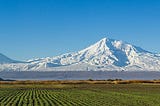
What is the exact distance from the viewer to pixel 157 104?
158 feet

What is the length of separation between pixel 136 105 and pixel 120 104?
1935 millimetres

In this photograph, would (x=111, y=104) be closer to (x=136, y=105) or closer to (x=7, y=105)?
(x=136, y=105)

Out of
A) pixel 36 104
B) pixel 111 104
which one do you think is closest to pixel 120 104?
pixel 111 104

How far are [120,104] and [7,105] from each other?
11.5 metres

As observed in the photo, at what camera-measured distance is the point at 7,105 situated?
47.0 meters

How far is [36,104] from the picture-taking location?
4797 cm

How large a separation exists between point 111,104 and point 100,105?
178 cm

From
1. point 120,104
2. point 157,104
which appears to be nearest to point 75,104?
point 120,104

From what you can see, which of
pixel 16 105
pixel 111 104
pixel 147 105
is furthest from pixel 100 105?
pixel 16 105

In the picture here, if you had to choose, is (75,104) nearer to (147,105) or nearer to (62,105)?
(62,105)

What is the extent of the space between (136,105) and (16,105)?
1207 cm

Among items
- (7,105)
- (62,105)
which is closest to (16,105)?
(7,105)

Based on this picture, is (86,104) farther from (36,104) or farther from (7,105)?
(7,105)

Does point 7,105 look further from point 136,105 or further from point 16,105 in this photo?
point 136,105
